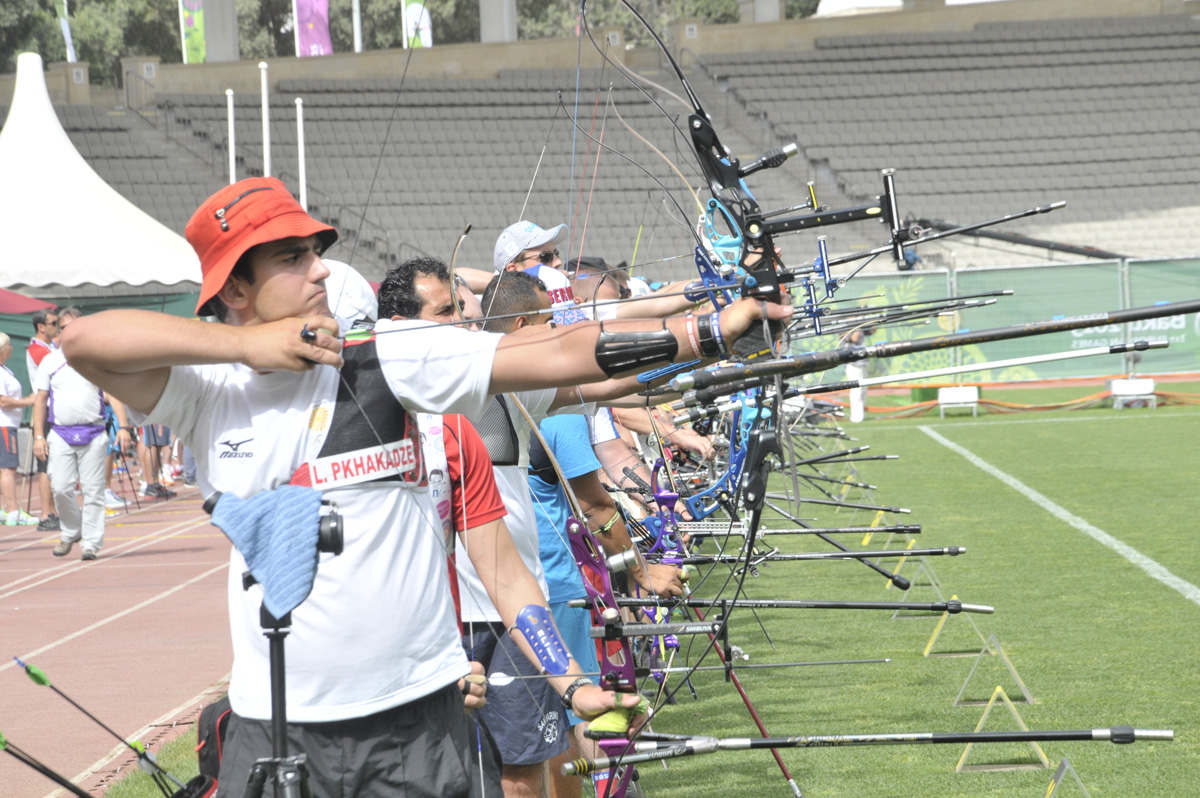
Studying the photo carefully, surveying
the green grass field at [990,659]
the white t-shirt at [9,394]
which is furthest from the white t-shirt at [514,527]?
the white t-shirt at [9,394]

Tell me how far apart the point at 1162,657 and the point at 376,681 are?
173 inches

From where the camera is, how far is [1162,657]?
5344mm

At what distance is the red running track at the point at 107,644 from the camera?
4.71 meters

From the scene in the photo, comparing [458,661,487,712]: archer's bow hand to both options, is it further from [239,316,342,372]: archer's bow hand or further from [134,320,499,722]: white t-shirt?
[239,316,342,372]: archer's bow hand

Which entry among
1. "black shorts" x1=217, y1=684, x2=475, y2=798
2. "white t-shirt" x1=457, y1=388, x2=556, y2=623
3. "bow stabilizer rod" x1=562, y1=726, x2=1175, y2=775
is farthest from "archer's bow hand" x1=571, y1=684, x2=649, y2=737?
"white t-shirt" x1=457, y1=388, x2=556, y2=623

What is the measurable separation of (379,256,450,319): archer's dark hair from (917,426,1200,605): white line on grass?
492 centimetres

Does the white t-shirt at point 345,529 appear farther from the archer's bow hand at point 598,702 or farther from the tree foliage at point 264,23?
the tree foliage at point 264,23

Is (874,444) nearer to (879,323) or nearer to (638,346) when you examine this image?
(879,323)

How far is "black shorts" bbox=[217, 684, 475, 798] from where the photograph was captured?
6.45 feet

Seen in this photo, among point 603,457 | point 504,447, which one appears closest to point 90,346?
point 504,447

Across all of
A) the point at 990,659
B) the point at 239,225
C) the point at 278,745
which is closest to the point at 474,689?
the point at 278,745

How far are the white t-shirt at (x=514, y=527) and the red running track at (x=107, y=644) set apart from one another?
188cm

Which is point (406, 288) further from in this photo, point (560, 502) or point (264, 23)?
point (264, 23)

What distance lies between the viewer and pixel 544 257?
4.11m
